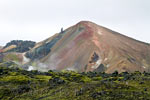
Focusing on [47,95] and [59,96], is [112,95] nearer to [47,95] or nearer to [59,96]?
[59,96]

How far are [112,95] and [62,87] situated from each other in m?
20.0

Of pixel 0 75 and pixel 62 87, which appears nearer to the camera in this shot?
pixel 62 87

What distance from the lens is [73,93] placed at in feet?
244

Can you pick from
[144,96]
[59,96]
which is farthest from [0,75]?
[144,96]

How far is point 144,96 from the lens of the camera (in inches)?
2911

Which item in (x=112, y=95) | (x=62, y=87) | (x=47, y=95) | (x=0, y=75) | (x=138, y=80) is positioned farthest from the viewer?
(x=0, y=75)

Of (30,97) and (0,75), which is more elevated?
(0,75)

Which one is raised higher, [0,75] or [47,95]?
[0,75]

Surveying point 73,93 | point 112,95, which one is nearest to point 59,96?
point 73,93

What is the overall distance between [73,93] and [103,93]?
8.63 meters

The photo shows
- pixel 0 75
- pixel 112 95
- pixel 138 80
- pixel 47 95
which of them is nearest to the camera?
pixel 112 95

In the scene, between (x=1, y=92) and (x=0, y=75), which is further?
(x=0, y=75)

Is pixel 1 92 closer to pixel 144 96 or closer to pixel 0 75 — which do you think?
pixel 0 75

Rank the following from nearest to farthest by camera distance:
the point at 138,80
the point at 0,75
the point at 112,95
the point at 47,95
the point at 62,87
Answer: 1. the point at 112,95
2. the point at 47,95
3. the point at 62,87
4. the point at 138,80
5. the point at 0,75
